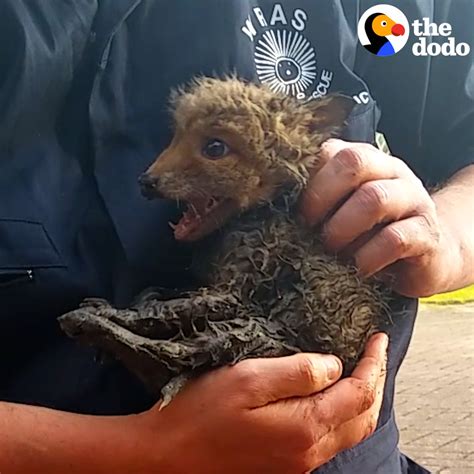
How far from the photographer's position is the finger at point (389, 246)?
71cm

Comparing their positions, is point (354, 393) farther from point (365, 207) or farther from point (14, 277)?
point (14, 277)

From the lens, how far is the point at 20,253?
680 mm

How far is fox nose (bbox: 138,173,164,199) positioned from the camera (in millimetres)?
680

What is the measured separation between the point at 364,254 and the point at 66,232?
212 mm

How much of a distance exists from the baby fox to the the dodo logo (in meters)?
0.11

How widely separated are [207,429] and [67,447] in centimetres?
9

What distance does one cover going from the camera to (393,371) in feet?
2.77

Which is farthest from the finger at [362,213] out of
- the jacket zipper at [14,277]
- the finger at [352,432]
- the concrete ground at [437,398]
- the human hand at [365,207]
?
the concrete ground at [437,398]

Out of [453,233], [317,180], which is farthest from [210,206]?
[453,233]

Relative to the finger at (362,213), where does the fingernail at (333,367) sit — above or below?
below

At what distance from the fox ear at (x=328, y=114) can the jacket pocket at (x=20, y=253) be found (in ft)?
0.70

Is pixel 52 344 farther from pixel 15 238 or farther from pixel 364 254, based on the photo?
pixel 364 254

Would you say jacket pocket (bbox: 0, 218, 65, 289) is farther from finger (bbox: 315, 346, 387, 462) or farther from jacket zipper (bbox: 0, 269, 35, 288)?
finger (bbox: 315, 346, 387, 462)

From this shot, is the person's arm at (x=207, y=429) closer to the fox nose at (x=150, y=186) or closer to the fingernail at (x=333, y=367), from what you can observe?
the fingernail at (x=333, y=367)
